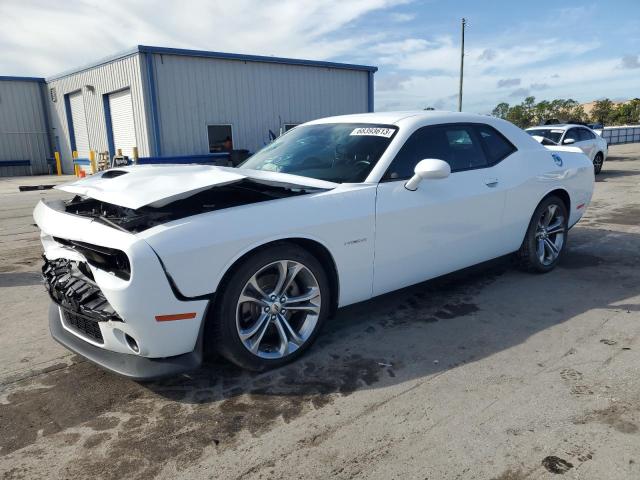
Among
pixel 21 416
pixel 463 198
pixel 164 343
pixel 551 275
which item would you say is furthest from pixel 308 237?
pixel 551 275

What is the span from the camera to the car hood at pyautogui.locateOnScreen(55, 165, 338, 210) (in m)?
2.80

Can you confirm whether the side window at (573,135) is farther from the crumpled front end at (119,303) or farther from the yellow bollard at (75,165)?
the yellow bollard at (75,165)

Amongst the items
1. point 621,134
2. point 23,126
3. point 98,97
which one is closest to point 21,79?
point 23,126

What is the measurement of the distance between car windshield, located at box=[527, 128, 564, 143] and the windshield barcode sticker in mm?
11522

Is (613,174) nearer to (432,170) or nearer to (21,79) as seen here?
(432,170)

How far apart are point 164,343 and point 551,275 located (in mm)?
3903

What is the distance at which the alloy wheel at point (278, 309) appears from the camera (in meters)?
2.96

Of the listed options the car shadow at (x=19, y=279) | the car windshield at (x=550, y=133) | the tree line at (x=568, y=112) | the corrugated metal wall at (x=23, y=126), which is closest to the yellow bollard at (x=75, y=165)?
the corrugated metal wall at (x=23, y=126)

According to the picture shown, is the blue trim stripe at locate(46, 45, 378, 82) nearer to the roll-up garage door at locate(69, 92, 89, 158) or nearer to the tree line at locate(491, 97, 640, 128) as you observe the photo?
the roll-up garage door at locate(69, 92, 89, 158)

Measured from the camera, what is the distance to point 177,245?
8.38 ft

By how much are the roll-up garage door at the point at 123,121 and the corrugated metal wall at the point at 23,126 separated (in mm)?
7804

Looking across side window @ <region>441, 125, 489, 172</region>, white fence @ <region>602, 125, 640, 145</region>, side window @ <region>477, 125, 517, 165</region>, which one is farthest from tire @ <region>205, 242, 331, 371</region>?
white fence @ <region>602, 125, 640, 145</region>

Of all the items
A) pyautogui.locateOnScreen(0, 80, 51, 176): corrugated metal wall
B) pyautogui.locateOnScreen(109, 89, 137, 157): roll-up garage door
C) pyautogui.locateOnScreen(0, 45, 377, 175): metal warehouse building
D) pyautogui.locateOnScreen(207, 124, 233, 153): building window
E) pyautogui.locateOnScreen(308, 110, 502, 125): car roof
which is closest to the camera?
pyautogui.locateOnScreen(308, 110, 502, 125): car roof

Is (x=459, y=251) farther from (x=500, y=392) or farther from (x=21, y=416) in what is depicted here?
(x=21, y=416)
